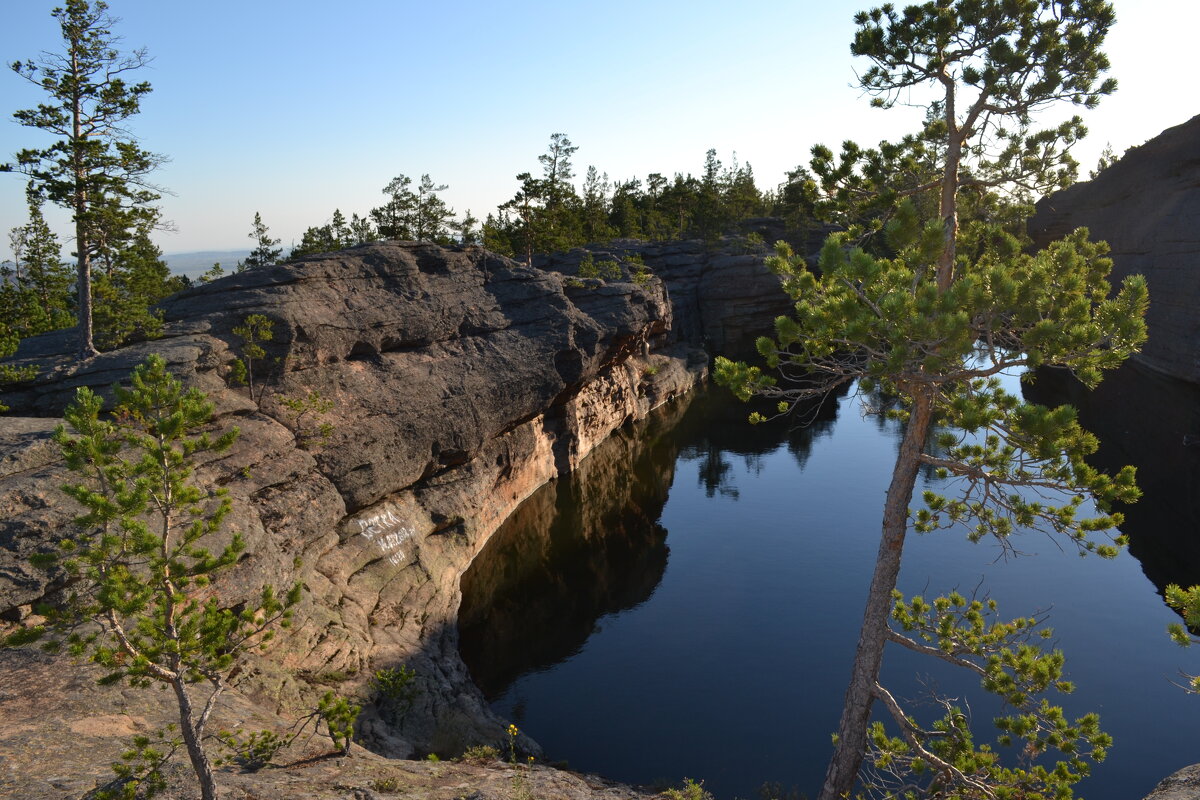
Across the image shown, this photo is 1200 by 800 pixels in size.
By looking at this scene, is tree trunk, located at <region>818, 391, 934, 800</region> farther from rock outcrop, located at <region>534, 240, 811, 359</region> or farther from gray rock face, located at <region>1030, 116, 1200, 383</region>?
rock outcrop, located at <region>534, 240, 811, 359</region>

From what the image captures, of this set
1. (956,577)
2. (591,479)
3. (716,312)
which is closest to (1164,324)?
(956,577)

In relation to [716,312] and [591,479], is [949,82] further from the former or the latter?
[716,312]

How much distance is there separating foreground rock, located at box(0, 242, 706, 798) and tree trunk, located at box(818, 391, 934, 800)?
1031 centimetres

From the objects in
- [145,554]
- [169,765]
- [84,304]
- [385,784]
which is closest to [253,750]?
[169,765]

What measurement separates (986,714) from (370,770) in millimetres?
18627

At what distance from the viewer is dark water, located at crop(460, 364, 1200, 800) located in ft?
68.9

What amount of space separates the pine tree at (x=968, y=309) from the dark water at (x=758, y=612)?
788cm

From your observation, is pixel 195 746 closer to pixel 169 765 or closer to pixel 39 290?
pixel 169 765

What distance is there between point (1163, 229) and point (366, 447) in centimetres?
4647

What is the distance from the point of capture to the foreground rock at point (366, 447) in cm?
1880

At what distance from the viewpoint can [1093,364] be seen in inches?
449

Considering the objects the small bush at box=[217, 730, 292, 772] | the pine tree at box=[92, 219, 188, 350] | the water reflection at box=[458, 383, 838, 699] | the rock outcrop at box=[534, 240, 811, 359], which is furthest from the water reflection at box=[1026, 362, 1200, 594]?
the pine tree at box=[92, 219, 188, 350]

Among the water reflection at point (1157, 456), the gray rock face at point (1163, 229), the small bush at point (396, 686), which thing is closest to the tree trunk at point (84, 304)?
the small bush at point (396, 686)

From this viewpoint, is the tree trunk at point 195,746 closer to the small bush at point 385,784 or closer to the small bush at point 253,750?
the small bush at point 253,750
